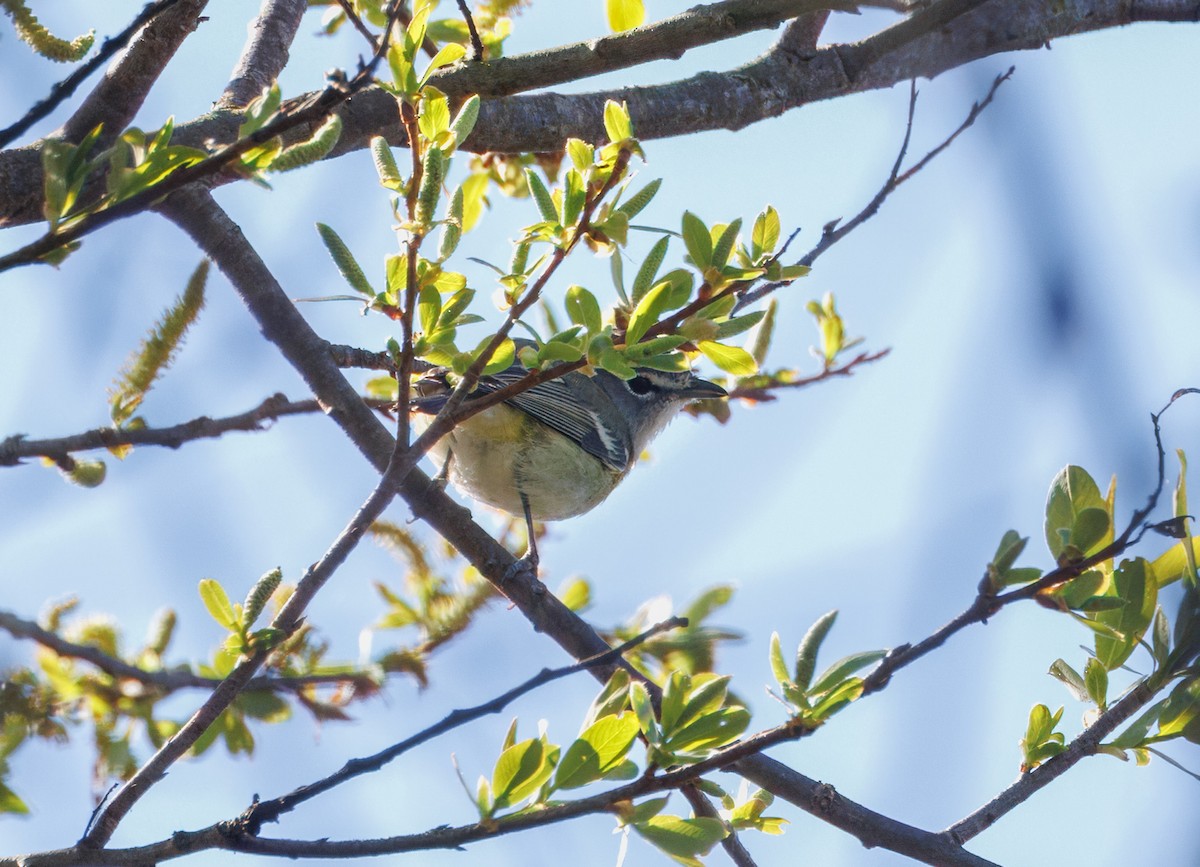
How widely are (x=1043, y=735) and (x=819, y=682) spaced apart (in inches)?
30.7

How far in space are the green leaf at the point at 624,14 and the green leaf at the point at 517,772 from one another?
2.19 metres

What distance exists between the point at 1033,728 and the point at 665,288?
3.96 ft

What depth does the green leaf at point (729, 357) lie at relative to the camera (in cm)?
244

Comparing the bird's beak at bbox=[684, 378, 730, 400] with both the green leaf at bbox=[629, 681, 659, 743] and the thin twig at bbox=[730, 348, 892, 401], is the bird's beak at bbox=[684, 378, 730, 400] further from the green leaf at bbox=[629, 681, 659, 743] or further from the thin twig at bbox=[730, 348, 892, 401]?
the green leaf at bbox=[629, 681, 659, 743]

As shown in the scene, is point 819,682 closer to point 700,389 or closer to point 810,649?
point 810,649

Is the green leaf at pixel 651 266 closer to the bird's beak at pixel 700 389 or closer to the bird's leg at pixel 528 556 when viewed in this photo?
the bird's leg at pixel 528 556

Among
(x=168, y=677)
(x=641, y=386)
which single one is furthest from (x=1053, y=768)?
(x=641, y=386)

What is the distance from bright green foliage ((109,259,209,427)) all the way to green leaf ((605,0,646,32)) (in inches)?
57.6

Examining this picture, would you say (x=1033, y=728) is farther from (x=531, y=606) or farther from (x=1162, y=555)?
(x=531, y=606)

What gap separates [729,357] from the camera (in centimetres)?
248

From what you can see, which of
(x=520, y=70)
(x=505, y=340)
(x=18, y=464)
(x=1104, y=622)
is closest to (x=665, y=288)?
(x=505, y=340)

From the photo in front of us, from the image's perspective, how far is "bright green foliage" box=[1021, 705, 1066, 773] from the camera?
245 cm

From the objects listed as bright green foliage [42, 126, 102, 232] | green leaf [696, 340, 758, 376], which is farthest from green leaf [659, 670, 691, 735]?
bright green foliage [42, 126, 102, 232]

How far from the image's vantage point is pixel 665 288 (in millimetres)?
2141
